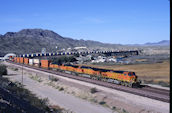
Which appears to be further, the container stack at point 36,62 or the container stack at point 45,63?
the container stack at point 36,62

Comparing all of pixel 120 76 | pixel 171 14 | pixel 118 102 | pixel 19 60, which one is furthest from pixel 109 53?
pixel 171 14

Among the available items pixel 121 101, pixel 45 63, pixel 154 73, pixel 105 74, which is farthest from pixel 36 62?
pixel 121 101

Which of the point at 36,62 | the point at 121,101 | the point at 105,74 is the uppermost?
the point at 36,62

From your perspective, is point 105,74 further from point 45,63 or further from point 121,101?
point 45,63

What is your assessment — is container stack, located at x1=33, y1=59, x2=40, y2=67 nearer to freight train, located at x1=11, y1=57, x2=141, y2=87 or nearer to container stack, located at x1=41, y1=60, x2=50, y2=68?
container stack, located at x1=41, y1=60, x2=50, y2=68

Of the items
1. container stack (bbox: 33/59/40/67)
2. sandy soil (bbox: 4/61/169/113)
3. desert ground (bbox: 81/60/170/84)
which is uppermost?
container stack (bbox: 33/59/40/67)

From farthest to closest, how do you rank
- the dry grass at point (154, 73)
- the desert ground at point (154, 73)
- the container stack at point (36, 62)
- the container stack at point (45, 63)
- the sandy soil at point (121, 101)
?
the container stack at point (36, 62) → the container stack at point (45, 63) → the dry grass at point (154, 73) → the desert ground at point (154, 73) → the sandy soil at point (121, 101)

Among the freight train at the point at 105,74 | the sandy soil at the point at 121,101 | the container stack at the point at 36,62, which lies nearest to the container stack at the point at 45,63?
the freight train at the point at 105,74

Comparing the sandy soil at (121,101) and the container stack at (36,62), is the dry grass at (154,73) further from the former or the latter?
the container stack at (36,62)

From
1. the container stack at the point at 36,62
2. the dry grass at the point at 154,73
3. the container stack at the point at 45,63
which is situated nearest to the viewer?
the dry grass at the point at 154,73

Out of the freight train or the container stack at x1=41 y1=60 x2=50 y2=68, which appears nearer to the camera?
the freight train

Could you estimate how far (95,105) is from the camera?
24.7m

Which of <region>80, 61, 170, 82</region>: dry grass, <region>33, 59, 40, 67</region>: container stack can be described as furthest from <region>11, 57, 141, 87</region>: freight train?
<region>33, 59, 40, 67</region>: container stack

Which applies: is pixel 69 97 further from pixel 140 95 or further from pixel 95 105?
pixel 140 95
